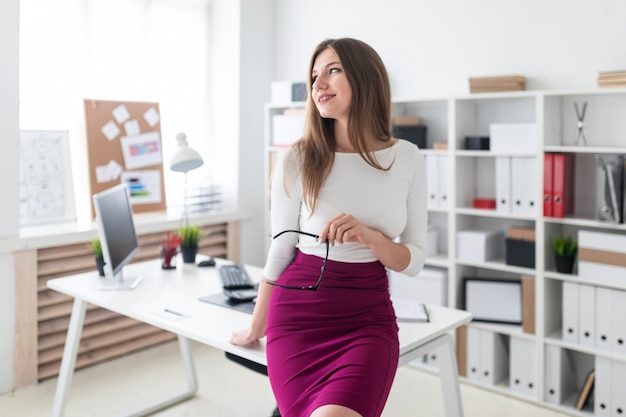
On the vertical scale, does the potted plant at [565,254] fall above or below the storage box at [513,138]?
below

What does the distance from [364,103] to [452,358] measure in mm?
932

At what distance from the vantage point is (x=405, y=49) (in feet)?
12.4

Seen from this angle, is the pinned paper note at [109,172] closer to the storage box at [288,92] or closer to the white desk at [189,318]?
the white desk at [189,318]

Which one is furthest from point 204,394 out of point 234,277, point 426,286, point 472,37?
point 472,37

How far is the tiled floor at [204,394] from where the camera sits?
9.91 ft

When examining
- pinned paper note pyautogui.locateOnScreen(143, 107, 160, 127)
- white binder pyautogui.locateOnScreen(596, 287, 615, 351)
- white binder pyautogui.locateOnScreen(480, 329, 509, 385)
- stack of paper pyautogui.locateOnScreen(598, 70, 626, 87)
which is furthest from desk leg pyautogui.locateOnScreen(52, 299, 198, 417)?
stack of paper pyautogui.locateOnScreen(598, 70, 626, 87)

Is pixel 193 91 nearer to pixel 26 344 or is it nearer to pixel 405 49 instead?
pixel 405 49

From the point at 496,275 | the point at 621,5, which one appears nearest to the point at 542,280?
the point at 496,275

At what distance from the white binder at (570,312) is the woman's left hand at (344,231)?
1699 mm

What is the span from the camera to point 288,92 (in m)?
4.07

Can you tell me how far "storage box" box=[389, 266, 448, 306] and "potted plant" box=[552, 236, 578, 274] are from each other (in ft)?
2.09

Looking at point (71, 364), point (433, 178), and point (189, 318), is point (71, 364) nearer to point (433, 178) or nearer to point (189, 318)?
point (189, 318)

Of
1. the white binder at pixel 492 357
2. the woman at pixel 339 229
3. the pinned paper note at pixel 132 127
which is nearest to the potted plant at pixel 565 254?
the white binder at pixel 492 357

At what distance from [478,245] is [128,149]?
219cm
